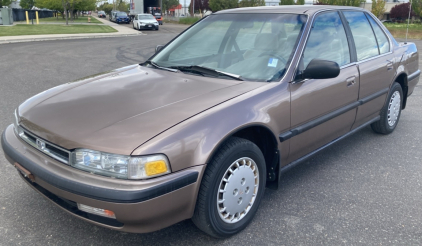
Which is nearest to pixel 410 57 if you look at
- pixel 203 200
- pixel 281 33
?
Answer: pixel 281 33

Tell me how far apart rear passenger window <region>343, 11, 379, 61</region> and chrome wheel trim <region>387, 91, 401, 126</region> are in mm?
748

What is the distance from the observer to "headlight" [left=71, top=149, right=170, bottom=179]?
214cm

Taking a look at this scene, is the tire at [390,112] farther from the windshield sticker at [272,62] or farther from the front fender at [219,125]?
the front fender at [219,125]

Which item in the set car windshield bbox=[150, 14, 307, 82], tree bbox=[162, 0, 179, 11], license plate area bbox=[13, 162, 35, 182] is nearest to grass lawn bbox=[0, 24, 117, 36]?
car windshield bbox=[150, 14, 307, 82]

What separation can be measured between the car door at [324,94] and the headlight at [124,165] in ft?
4.18

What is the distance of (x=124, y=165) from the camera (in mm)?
2150

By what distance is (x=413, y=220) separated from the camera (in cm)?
294

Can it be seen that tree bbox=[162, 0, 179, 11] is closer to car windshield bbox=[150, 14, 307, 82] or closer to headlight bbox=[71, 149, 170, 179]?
car windshield bbox=[150, 14, 307, 82]

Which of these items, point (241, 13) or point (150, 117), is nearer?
point (150, 117)

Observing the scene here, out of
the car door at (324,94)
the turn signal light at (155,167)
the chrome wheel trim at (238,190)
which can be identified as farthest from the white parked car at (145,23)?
the turn signal light at (155,167)

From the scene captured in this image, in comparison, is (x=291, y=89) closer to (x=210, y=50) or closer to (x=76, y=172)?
(x=210, y=50)

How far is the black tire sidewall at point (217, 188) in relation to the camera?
2.44 meters

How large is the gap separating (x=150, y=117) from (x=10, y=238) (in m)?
1.30

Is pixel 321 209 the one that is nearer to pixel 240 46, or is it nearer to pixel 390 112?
pixel 240 46
